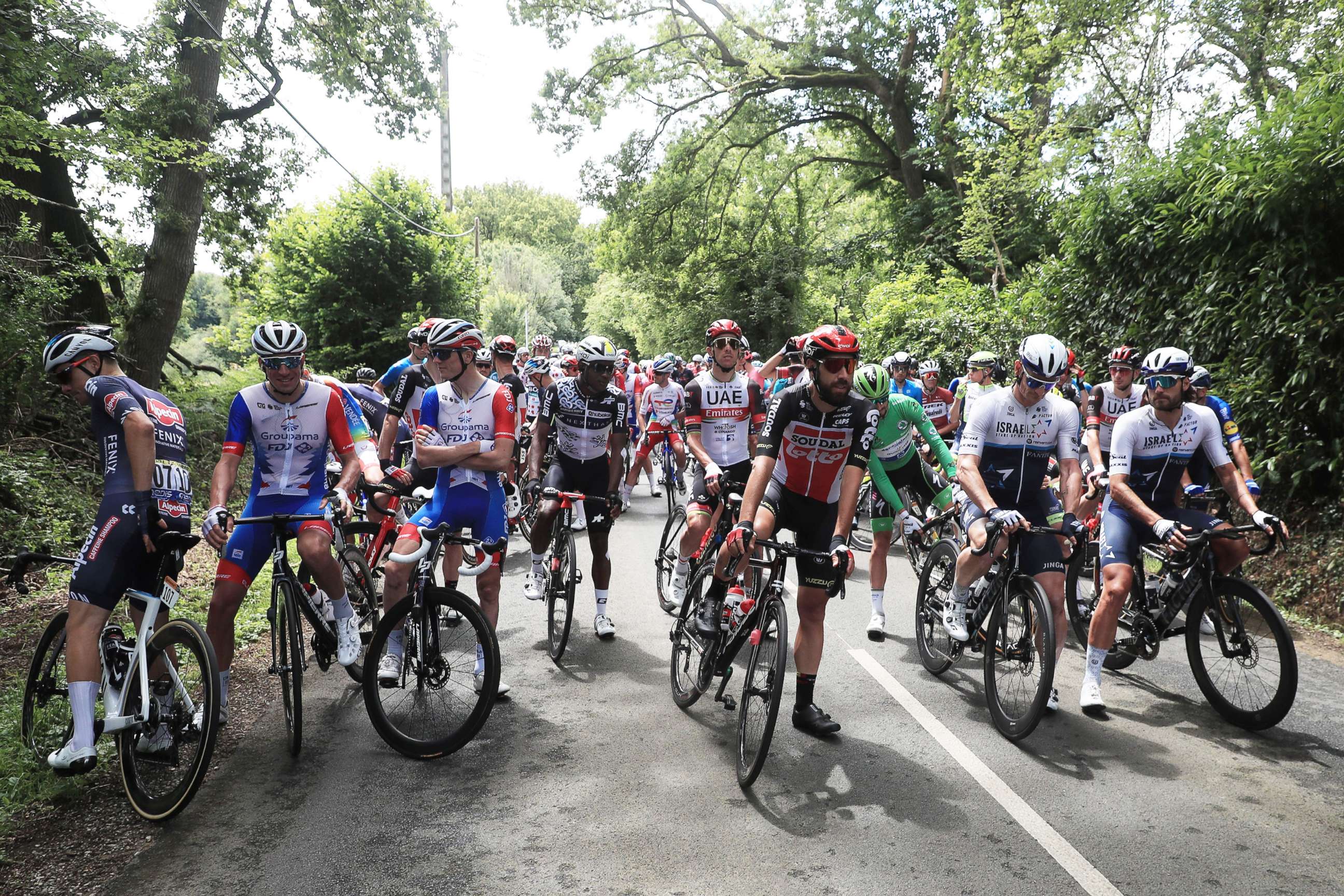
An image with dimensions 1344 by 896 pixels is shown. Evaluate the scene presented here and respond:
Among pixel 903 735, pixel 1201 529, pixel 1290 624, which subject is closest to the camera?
pixel 903 735

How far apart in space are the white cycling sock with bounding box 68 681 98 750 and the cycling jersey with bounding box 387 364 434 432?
152 inches

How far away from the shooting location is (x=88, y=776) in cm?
472

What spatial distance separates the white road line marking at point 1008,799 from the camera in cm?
364

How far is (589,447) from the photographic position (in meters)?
7.48

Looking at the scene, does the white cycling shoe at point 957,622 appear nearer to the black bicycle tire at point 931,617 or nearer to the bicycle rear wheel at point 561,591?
the black bicycle tire at point 931,617

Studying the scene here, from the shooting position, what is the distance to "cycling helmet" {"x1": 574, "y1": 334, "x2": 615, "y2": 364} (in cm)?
713

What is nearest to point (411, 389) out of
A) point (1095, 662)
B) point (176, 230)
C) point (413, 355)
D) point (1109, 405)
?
point (413, 355)

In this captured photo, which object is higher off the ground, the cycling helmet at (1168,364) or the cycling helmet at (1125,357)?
the cycling helmet at (1125,357)

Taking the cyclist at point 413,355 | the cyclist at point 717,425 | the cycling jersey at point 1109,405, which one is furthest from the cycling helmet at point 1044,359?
the cyclist at point 413,355

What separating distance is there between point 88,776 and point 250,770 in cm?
81

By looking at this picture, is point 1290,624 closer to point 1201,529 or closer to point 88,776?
point 1201,529

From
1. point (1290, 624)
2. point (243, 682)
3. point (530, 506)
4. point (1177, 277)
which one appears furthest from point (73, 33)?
point (1290, 624)

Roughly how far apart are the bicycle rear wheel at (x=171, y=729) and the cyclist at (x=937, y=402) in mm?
9188

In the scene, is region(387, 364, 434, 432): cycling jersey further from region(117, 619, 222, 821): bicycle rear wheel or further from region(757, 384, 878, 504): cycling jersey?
region(757, 384, 878, 504): cycling jersey
